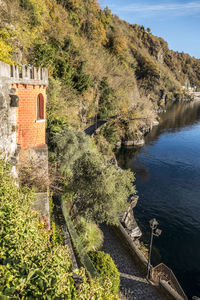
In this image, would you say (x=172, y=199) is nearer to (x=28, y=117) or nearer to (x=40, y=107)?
(x=40, y=107)

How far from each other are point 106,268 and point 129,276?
9.90 feet

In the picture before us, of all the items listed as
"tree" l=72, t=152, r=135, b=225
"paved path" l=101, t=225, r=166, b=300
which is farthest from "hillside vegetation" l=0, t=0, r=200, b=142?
"paved path" l=101, t=225, r=166, b=300

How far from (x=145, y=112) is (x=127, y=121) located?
25.7 feet

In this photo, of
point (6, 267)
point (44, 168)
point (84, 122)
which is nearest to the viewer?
point (6, 267)

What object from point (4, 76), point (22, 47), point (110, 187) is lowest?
point (110, 187)

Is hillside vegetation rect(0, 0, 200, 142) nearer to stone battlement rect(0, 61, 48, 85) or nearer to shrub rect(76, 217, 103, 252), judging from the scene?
stone battlement rect(0, 61, 48, 85)

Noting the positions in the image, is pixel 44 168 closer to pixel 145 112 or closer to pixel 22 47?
pixel 22 47

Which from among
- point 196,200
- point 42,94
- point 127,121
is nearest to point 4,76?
point 42,94

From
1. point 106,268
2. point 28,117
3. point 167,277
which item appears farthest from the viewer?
point 167,277

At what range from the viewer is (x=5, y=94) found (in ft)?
27.4

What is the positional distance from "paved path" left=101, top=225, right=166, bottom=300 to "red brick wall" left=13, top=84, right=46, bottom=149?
8972mm

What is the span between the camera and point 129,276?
38.8 ft

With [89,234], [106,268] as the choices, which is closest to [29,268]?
[106,268]

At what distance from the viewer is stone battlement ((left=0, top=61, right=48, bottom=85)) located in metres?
8.27
